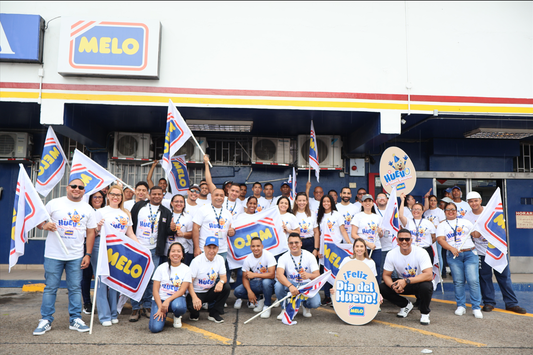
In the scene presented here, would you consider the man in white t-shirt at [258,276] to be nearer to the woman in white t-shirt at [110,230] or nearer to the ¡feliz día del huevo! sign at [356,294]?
the ¡feliz día del huevo! sign at [356,294]

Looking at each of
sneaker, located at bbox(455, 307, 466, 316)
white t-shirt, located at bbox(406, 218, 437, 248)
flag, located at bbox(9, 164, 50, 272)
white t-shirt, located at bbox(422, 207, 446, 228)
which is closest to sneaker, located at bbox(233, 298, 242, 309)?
flag, located at bbox(9, 164, 50, 272)

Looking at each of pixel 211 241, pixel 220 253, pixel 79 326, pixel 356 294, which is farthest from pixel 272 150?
pixel 79 326

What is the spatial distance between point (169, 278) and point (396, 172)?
4.34 metres

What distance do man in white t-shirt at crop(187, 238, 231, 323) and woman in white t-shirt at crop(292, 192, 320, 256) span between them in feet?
5.50

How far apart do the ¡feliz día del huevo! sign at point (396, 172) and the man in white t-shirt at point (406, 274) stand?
1.43m

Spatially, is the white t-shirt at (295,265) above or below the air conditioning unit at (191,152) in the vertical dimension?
below

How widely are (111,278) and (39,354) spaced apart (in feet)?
4.16

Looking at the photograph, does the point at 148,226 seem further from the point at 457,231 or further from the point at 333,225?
the point at 457,231

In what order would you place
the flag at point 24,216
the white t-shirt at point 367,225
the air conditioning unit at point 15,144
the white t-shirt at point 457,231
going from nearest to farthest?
1. the flag at point 24,216
2. the white t-shirt at point 457,231
3. the white t-shirt at point 367,225
4. the air conditioning unit at point 15,144

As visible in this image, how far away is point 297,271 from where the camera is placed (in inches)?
222

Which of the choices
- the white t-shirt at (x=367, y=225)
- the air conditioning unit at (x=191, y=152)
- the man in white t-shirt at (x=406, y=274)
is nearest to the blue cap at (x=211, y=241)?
the white t-shirt at (x=367, y=225)

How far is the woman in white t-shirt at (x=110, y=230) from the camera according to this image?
522 cm

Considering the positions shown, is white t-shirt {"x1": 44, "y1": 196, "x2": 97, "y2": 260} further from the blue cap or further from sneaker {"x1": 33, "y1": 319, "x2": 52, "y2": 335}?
the blue cap

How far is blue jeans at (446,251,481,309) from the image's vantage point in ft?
19.4
